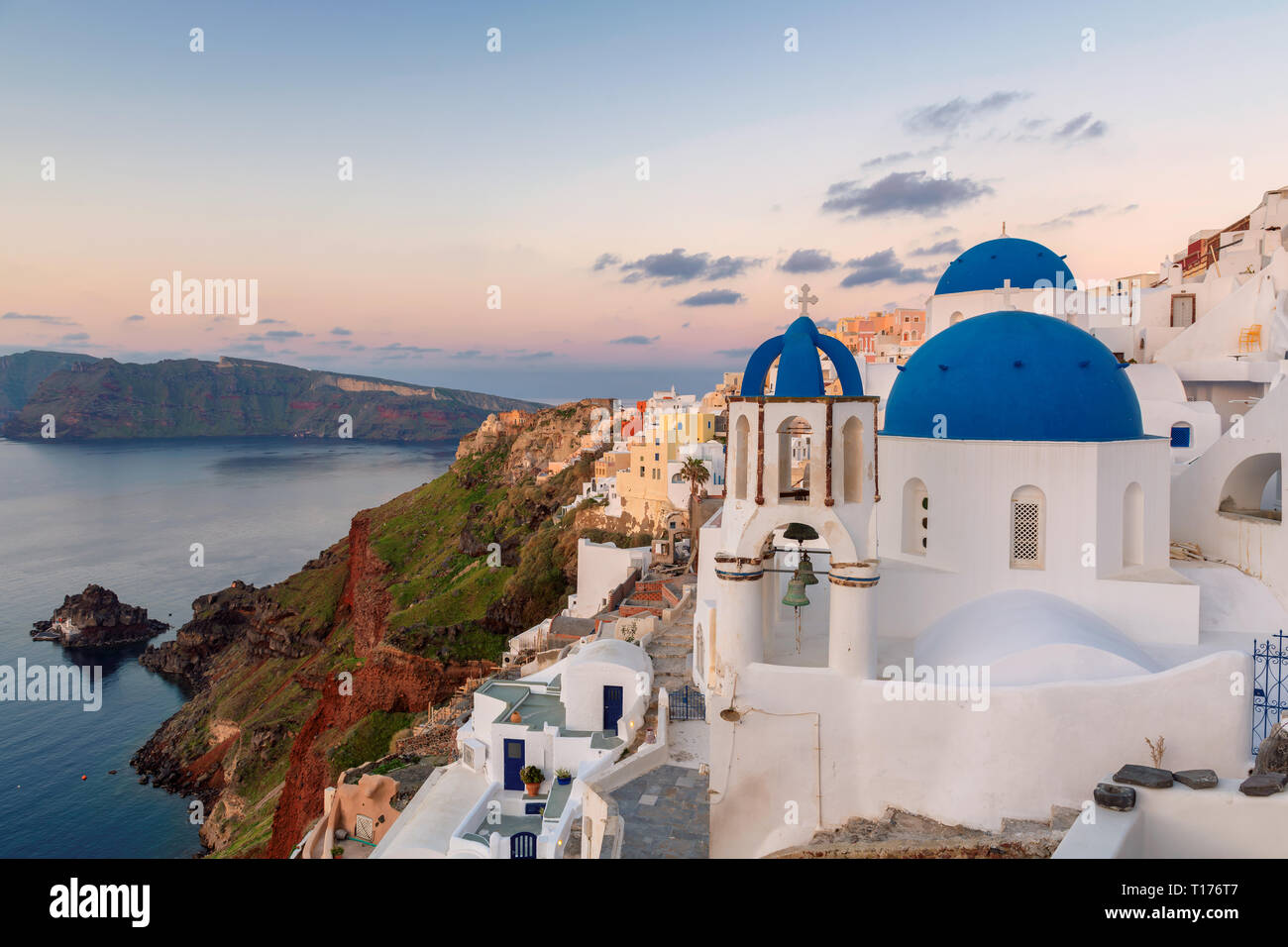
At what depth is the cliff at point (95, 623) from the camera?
62625 mm

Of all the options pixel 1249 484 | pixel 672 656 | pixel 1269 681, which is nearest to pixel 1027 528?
pixel 1269 681

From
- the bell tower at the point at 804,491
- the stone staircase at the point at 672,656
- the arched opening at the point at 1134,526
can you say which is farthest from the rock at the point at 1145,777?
the stone staircase at the point at 672,656

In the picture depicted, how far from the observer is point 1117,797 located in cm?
684

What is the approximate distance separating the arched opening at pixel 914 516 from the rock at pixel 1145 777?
17.2ft

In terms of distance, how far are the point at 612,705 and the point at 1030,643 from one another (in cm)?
1161

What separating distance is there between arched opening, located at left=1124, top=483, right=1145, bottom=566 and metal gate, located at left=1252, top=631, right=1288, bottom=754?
6.48 ft

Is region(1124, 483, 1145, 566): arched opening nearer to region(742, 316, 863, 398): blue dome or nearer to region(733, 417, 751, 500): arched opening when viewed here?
region(742, 316, 863, 398): blue dome

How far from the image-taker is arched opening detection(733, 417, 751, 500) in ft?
33.6

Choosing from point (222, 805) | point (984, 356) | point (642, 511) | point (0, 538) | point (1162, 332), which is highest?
point (1162, 332)

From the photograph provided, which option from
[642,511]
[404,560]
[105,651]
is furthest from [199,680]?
[642,511]

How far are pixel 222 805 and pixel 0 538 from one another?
2916 inches

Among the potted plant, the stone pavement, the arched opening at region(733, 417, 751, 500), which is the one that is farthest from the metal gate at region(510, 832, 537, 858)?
the arched opening at region(733, 417, 751, 500)
